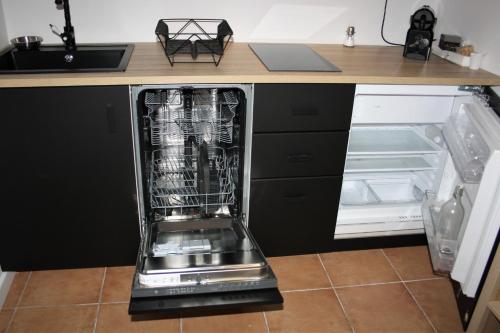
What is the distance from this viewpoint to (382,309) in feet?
6.51

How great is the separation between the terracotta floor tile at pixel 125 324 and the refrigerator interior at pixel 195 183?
0.33 m

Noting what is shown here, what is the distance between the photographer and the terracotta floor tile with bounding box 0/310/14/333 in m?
1.80

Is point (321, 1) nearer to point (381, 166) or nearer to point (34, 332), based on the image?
point (381, 166)

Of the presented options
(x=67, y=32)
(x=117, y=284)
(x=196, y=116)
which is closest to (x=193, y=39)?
(x=196, y=116)

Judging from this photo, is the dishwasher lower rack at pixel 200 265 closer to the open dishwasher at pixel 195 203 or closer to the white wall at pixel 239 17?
the open dishwasher at pixel 195 203

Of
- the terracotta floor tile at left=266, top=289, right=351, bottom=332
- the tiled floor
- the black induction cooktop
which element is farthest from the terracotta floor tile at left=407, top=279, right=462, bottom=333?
the black induction cooktop

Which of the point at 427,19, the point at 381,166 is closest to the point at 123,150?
the point at 381,166

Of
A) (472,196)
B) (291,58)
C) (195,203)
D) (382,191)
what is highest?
(291,58)

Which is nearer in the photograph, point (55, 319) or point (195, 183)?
point (55, 319)

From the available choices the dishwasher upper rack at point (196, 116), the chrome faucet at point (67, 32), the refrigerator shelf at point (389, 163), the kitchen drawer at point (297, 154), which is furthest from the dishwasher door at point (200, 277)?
the chrome faucet at point (67, 32)

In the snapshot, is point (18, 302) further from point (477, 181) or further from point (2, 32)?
point (477, 181)

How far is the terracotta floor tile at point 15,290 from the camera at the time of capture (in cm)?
192

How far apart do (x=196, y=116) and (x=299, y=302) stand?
933mm

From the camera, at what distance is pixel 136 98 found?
5.90 feet
